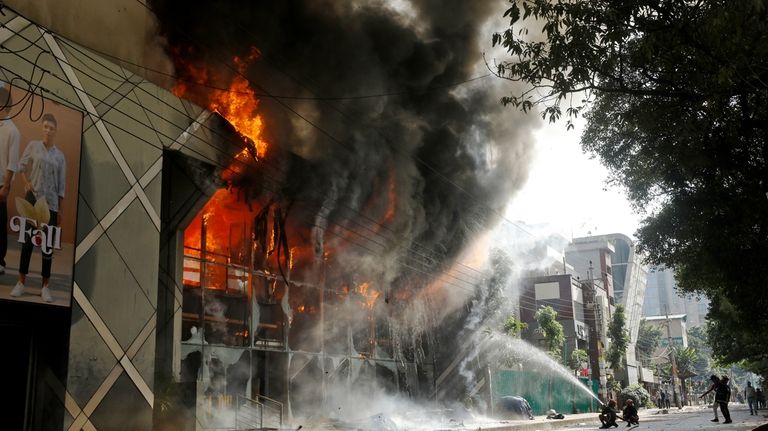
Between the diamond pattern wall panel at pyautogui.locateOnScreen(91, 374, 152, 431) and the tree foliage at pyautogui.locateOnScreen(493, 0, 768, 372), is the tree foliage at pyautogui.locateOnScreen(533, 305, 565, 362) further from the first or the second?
the diamond pattern wall panel at pyautogui.locateOnScreen(91, 374, 152, 431)

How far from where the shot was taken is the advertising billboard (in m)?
11.0

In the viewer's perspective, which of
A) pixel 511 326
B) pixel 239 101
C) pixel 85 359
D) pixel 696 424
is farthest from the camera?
pixel 511 326

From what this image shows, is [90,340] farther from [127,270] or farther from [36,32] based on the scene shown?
[36,32]

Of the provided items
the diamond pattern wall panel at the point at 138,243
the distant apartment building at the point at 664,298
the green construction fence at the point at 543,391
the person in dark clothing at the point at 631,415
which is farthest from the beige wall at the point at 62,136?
the distant apartment building at the point at 664,298

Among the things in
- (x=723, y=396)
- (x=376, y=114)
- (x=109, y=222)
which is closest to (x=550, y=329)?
(x=723, y=396)

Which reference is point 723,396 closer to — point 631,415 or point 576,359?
point 631,415

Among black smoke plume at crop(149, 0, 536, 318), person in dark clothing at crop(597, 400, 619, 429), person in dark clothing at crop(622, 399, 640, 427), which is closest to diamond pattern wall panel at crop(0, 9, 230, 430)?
black smoke plume at crop(149, 0, 536, 318)

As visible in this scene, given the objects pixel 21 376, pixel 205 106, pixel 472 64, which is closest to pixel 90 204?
pixel 21 376

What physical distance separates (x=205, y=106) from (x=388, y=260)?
35.4ft

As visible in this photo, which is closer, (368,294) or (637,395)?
(368,294)

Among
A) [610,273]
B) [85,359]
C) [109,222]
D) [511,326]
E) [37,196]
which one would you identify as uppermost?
[610,273]

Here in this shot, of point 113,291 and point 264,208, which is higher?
point 264,208

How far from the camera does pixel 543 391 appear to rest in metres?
36.8

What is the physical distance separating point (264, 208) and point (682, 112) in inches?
476
